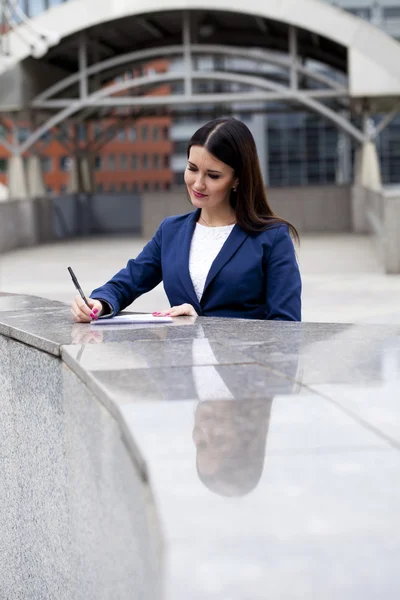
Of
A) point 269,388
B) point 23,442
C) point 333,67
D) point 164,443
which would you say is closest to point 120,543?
point 164,443

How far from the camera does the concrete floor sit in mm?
13422

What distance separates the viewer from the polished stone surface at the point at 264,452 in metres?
2.12

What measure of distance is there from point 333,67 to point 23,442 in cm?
3230

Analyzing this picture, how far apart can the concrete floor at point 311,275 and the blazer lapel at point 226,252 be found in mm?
7308

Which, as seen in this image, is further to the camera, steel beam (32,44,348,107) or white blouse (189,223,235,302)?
steel beam (32,44,348,107)

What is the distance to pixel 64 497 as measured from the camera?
3939mm

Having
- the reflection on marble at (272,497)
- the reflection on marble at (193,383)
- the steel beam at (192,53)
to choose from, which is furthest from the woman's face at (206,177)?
the steel beam at (192,53)

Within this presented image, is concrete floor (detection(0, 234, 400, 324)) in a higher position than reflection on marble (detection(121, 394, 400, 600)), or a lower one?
lower

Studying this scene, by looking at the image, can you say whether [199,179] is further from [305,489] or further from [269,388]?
[305,489]

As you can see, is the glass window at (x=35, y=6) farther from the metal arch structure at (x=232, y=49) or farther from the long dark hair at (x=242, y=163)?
the long dark hair at (x=242, y=163)

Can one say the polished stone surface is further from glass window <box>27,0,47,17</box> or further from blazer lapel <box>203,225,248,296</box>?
glass window <box>27,0,47,17</box>

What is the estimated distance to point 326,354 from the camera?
375 cm

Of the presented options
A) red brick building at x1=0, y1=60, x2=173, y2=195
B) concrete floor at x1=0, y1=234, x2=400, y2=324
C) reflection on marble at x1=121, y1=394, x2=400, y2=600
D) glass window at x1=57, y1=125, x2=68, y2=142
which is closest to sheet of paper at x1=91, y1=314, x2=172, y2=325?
reflection on marble at x1=121, y1=394, x2=400, y2=600

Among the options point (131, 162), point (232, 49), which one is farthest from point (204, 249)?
point (131, 162)
